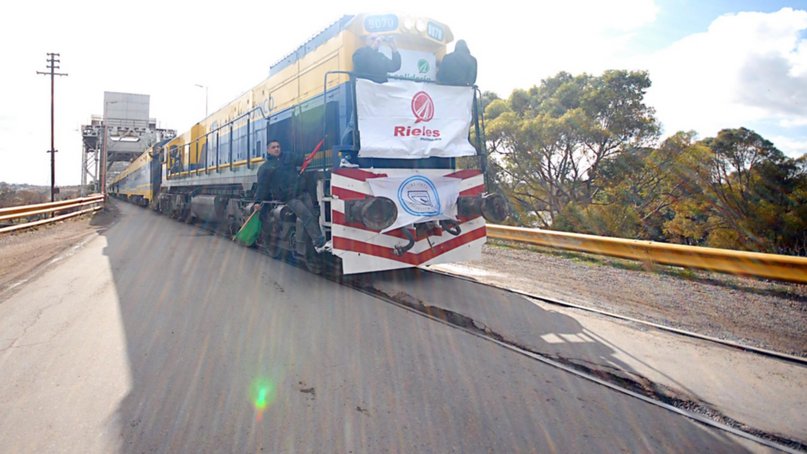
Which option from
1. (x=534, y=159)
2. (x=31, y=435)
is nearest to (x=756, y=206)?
(x=534, y=159)

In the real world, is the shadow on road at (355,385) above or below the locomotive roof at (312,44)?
below

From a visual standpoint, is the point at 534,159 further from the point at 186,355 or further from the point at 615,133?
the point at 186,355

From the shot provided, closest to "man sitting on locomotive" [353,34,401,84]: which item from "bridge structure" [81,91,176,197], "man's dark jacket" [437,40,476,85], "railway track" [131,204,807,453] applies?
"man's dark jacket" [437,40,476,85]

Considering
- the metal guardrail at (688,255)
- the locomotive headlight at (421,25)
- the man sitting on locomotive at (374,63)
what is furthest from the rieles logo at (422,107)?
the metal guardrail at (688,255)

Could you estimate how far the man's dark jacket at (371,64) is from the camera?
6.75m

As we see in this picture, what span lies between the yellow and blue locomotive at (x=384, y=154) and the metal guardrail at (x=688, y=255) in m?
2.72

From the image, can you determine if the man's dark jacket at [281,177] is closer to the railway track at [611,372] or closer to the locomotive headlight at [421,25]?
the railway track at [611,372]

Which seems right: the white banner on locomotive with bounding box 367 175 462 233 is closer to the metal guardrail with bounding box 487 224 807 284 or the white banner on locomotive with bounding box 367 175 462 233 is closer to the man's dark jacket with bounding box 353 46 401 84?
the man's dark jacket with bounding box 353 46 401 84

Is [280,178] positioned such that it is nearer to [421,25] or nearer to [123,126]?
[421,25]

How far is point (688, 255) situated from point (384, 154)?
15.8 feet

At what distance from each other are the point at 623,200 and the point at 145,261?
13610 mm

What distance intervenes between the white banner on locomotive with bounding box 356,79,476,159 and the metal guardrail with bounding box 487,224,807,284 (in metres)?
3.18

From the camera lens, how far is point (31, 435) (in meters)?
2.89

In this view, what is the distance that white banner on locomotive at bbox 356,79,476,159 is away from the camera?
22.0 ft
